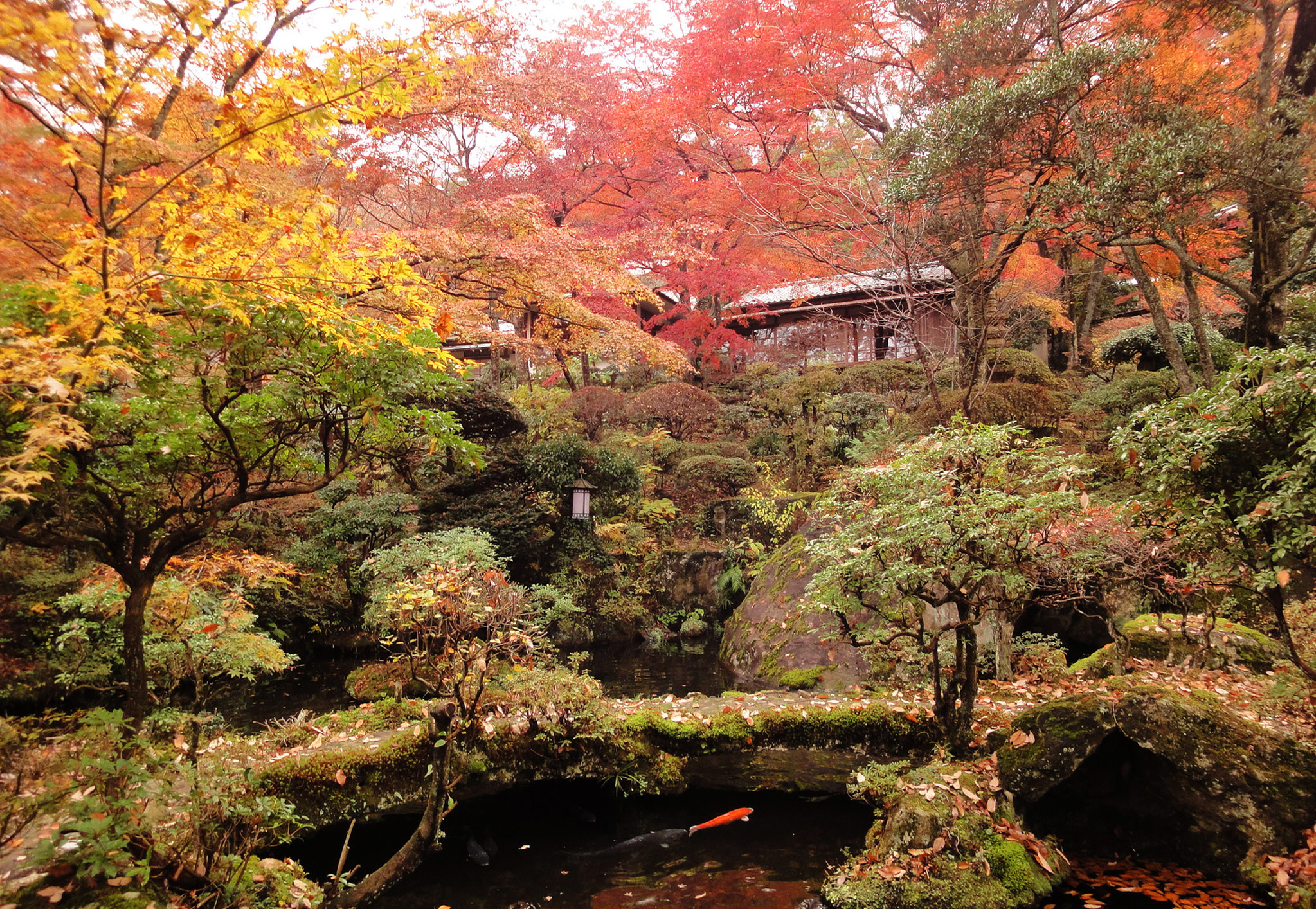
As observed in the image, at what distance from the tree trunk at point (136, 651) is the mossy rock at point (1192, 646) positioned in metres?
8.24

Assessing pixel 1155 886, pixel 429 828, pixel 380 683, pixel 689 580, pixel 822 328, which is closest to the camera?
pixel 429 828

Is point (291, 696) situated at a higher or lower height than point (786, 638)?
lower

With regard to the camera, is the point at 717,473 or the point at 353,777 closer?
the point at 353,777

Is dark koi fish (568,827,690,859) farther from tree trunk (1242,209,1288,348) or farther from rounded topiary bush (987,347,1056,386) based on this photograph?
rounded topiary bush (987,347,1056,386)

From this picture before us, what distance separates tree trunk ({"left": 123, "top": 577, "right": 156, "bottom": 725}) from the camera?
3.87 meters

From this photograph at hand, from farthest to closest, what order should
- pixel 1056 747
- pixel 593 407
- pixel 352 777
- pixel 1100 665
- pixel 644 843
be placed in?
pixel 593 407
pixel 1100 665
pixel 644 843
pixel 352 777
pixel 1056 747

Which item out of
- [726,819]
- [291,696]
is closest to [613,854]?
[726,819]

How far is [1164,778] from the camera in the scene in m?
4.61

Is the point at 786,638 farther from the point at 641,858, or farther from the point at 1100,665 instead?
the point at 641,858

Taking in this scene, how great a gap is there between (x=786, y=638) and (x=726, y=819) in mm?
3323

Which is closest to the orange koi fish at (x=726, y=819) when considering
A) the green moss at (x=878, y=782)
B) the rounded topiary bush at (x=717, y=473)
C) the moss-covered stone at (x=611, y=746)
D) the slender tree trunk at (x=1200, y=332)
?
the moss-covered stone at (x=611, y=746)

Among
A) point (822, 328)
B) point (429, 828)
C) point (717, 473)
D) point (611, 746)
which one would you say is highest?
point (822, 328)

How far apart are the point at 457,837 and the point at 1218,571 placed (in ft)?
19.3

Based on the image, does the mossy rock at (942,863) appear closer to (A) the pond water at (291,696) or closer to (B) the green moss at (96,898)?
(B) the green moss at (96,898)
